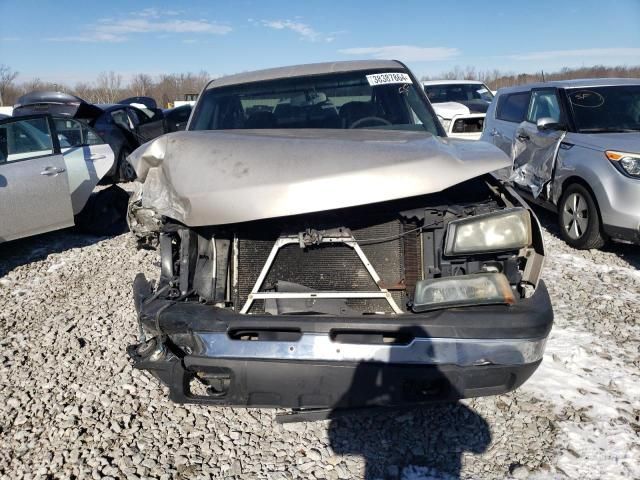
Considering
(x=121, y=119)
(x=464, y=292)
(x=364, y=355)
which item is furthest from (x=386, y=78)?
(x=121, y=119)

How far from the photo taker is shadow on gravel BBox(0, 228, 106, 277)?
18.6 ft

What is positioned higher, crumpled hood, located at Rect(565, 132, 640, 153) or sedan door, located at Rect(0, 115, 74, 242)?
crumpled hood, located at Rect(565, 132, 640, 153)

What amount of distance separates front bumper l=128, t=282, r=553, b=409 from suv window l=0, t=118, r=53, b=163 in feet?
14.4

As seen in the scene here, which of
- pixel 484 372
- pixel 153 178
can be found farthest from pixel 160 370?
pixel 484 372

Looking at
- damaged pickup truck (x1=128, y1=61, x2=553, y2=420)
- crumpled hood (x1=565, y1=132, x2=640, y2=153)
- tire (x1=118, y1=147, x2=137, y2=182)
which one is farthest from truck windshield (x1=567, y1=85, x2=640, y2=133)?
tire (x1=118, y1=147, x2=137, y2=182)

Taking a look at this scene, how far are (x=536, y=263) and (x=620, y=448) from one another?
39.0 inches

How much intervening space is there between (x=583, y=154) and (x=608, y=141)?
10.7 inches

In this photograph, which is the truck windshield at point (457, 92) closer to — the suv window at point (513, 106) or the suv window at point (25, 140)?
the suv window at point (513, 106)

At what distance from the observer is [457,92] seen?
41.8 feet

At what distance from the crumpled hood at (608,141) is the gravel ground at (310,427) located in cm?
177

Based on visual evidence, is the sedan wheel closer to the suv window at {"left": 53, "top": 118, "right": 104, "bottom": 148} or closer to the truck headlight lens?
the truck headlight lens

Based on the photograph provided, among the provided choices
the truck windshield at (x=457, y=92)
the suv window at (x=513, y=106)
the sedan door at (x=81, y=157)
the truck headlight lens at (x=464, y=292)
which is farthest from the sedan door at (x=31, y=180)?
the truck windshield at (x=457, y=92)

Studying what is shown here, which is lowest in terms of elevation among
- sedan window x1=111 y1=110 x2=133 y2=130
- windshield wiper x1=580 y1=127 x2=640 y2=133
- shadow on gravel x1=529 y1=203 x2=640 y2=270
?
shadow on gravel x1=529 y1=203 x2=640 y2=270

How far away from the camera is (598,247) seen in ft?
17.0
